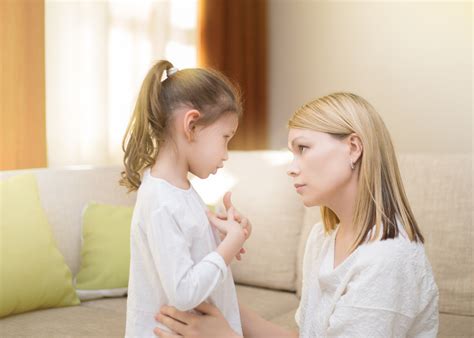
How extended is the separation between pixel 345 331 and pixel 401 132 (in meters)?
2.81

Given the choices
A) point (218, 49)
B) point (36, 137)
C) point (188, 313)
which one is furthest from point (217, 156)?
point (218, 49)

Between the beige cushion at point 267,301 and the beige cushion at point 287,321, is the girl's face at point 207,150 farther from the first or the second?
the beige cushion at point 267,301

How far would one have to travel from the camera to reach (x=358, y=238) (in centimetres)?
130

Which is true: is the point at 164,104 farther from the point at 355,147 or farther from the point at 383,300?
the point at 383,300

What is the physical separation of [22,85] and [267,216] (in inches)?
47.6

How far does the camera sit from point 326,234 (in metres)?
1.52

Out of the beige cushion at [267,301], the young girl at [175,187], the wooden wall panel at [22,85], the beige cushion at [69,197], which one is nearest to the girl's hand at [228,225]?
the young girl at [175,187]

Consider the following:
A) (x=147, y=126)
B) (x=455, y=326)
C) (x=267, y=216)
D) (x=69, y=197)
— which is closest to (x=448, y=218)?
(x=455, y=326)

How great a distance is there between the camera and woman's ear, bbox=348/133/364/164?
4.26ft

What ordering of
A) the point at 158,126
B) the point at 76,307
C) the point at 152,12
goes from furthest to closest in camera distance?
the point at 152,12 < the point at 76,307 < the point at 158,126

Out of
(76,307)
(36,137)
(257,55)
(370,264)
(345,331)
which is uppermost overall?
(257,55)

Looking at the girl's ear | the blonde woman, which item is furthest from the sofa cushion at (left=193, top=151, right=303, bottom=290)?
the girl's ear

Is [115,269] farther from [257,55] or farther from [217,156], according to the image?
[257,55]

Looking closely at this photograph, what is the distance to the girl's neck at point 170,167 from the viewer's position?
1.32 metres
